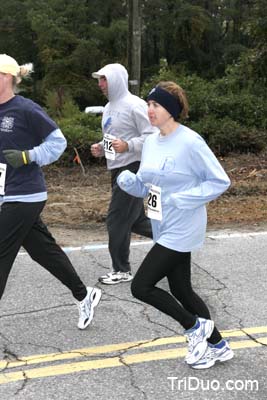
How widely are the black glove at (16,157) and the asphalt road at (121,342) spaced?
1268 mm

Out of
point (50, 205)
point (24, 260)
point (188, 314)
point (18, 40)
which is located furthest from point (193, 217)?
point (18, 40)

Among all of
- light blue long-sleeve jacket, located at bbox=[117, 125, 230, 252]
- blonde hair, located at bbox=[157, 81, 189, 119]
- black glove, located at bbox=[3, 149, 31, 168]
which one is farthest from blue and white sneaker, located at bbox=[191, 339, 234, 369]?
black glove, located at bbox=[3, 149, 31, 168]

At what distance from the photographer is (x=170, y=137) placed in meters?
3.64

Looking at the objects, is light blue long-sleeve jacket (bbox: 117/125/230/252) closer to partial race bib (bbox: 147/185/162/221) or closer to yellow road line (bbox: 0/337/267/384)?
partial race bib (bbox: 147/185/162/221)

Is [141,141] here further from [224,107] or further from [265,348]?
[224,107]

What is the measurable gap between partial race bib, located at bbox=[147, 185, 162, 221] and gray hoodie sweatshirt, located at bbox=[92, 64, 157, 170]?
1.46m

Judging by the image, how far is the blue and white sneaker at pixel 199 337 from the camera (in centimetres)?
373

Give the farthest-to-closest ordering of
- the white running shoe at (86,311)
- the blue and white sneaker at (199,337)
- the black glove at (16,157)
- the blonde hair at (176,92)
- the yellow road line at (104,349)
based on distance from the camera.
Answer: the white running shoe at (86,311) < the yellow road line at (104,349) < the black glove at (16,157) < the blue and white sneaker at (199,337) < the blonde hair at (176,92)

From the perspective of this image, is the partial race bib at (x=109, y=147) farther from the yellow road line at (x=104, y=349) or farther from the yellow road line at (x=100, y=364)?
the yellow road line at (x=100, y=364)

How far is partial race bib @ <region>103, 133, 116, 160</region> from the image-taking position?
525 centimetres

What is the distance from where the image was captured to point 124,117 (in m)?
5.27

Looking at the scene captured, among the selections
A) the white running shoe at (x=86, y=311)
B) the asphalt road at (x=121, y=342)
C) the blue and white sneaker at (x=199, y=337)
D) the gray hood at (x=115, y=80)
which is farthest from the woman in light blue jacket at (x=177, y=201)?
the gray hood at (x=115, y=80)

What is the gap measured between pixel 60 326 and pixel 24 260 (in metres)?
1.76

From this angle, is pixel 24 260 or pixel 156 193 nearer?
pixel 156 193
